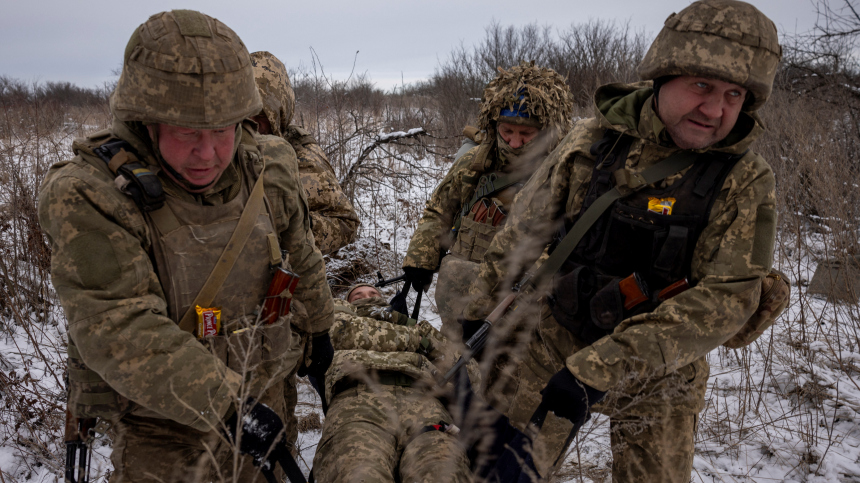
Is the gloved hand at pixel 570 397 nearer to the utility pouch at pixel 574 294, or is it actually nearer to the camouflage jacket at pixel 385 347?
the utility pouch at pixel 574 294

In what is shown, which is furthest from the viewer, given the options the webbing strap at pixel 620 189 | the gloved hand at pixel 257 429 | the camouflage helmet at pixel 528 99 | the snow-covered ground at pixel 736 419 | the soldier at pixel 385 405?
the camouflage helmet at pixel 528 99

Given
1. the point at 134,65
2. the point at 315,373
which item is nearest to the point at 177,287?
the point at 134,65

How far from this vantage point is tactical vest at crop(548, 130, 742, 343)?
1.77 metres

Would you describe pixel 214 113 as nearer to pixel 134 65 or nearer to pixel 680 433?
pixel 134 65

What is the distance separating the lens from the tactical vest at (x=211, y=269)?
1550mm

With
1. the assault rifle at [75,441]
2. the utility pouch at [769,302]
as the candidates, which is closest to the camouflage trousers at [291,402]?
the assault rifle at [75,441]

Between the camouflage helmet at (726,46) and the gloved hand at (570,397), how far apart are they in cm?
119

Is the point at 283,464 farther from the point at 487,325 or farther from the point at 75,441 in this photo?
the point at 487,325

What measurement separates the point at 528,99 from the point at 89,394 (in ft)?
9.11

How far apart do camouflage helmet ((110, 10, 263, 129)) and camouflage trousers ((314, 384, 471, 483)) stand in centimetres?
150

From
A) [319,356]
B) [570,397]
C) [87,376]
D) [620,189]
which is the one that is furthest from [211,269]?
[620,189]

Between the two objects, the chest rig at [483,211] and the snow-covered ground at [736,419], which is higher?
the chest rig at [483,211]

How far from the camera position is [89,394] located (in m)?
1.54

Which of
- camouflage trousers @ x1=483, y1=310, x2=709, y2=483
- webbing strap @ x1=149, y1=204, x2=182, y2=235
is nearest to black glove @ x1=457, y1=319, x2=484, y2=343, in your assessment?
camouflage trousers @ x1=483, y1=310, x2=709, y2=483
